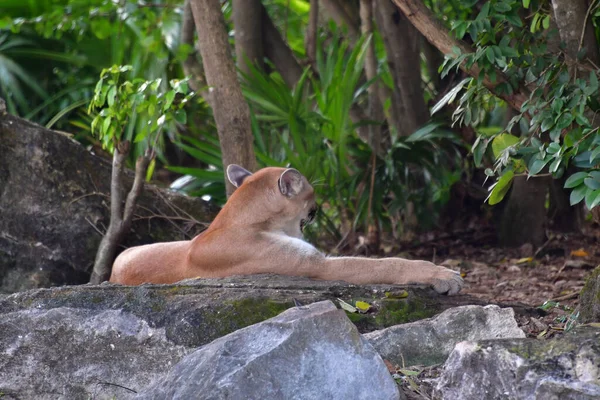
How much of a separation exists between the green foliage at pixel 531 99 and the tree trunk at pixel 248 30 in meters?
3.54

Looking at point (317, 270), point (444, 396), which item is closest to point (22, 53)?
point (317, 270)

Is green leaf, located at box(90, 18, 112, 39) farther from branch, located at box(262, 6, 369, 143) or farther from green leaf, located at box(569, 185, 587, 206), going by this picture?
green leaf, located at box(569, 185, 587, 206)

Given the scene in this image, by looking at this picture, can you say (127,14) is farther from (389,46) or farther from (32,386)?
(32,386)

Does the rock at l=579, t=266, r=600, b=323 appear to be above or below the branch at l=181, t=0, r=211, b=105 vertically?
below

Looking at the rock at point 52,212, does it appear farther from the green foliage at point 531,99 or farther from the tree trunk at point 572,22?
the tree trunk at point 572,22

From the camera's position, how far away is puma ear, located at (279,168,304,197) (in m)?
5.46

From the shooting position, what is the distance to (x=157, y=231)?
6809 millimetres

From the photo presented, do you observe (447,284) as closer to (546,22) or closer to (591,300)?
(591,300)

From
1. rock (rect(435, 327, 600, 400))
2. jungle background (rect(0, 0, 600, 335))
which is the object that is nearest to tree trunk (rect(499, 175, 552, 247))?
jungle background (rect(0, 0, 600, 335))

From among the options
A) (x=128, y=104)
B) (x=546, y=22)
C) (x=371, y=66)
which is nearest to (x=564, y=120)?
(x=546, y=22)

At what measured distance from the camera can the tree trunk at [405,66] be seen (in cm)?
812

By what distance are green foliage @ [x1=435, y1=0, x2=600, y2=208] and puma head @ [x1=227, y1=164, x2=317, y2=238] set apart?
3.64ft

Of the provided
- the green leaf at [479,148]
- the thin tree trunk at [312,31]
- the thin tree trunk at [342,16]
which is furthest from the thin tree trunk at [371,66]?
the green leaf at [479,148]

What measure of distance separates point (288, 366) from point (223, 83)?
3414 mm
